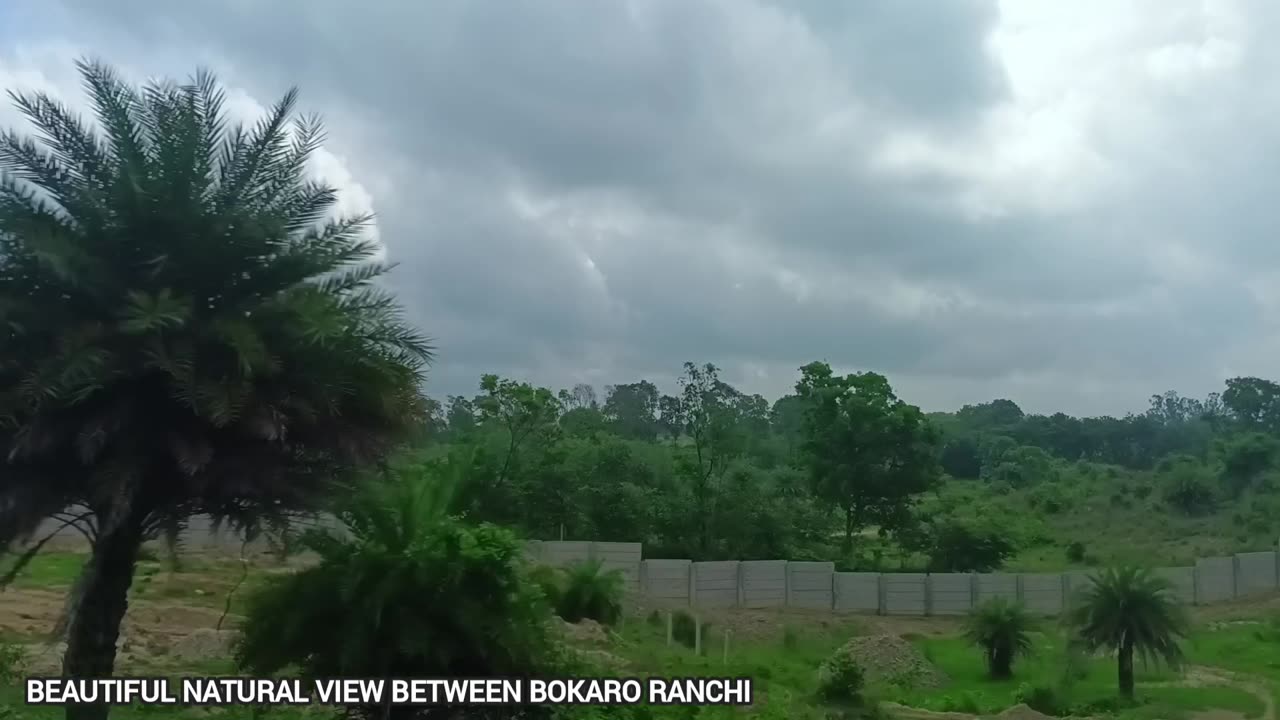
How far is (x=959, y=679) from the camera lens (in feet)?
81.0

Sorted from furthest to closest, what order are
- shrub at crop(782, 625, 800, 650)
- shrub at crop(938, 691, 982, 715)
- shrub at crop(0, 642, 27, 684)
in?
1. shrub at crop(782, 625, 800, 650)
2. shrub at crop(938, 691, 982, 715)
3. shrub at crop(0, 642, 27, 684)

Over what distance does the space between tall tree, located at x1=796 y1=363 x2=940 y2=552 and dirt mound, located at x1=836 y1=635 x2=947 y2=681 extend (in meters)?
21.5

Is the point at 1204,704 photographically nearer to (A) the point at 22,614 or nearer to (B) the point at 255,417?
(B) the point at 255,417

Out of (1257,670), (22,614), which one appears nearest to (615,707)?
(22,614)

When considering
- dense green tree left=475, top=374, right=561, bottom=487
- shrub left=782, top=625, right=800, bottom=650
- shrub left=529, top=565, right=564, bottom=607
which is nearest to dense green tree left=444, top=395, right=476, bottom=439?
dense green tree left=475, top=374, right=561, bottom=487

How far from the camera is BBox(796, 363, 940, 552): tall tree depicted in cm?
4616

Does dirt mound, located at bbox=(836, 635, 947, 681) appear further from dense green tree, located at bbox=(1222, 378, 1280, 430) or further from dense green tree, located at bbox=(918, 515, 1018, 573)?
dense green tree, located at bbox=(1222, 378, 1280, 430)

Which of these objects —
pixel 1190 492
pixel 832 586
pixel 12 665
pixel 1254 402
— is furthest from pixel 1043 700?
pixel 1254 402

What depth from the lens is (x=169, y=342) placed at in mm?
7977

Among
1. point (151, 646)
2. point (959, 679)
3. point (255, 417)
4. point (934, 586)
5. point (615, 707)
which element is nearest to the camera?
point (255, 417)

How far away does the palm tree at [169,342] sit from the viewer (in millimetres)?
7918

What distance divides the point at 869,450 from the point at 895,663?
933 inches

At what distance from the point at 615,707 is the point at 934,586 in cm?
3128

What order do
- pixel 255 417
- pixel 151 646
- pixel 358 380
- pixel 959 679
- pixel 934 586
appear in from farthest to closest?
1. pixel 934 586
2. pixel 959 679
3. pixel 151 646
4. pixel 358 380
5. pixel 255 417
